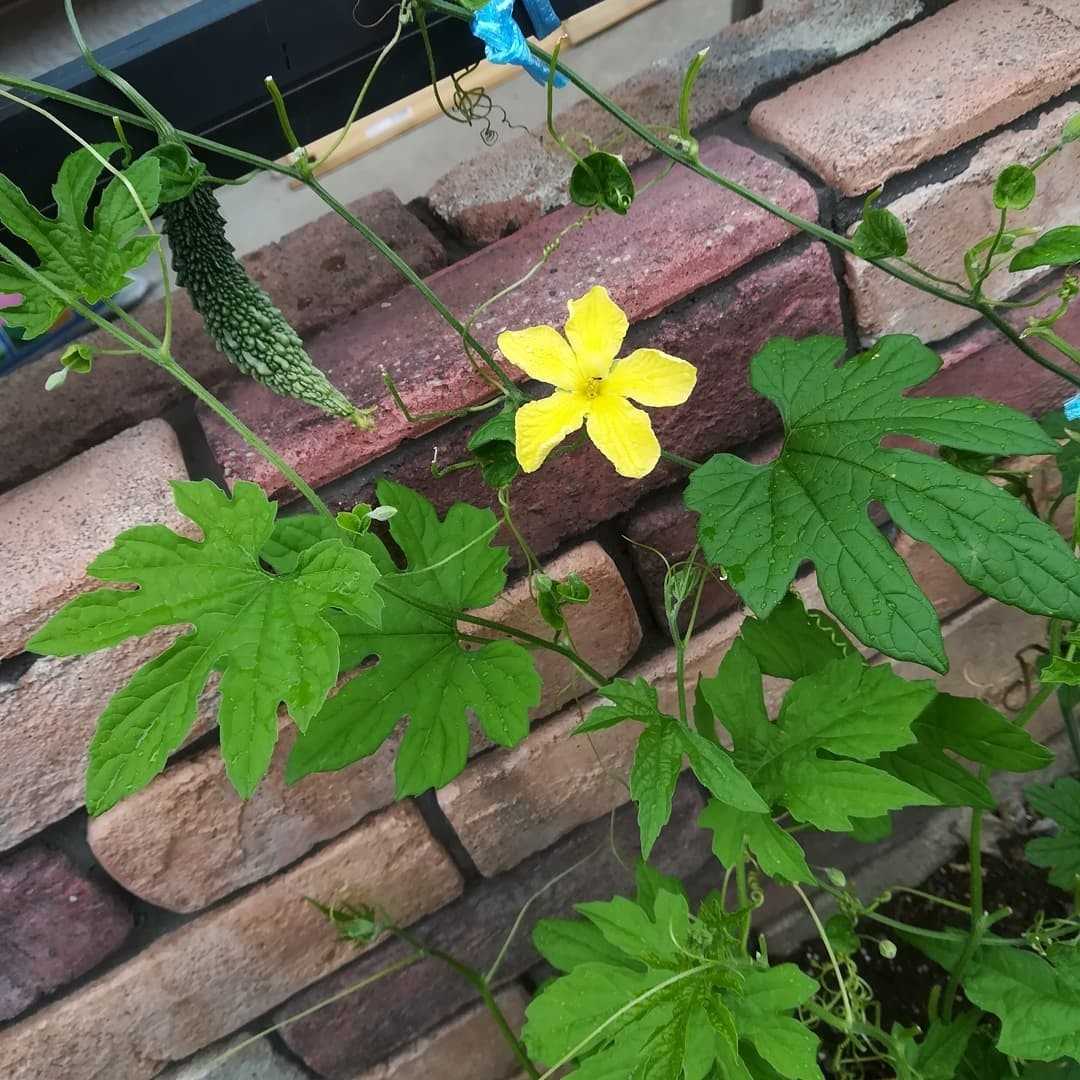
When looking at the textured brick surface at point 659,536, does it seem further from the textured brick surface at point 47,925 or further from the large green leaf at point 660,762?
the textured brick surface at point 47,925

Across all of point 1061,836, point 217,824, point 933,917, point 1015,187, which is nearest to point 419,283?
point 1015,187

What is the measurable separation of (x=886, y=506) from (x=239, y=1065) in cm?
95

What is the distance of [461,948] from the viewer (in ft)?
3.76

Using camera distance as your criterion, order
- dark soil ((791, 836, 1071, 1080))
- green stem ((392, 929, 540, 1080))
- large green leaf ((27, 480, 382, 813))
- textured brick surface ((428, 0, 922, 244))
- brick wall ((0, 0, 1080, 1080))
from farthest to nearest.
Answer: dark soil ((791, 836, 1071, 1080)), green stem ((392, 929, 540, 1080)), textured brick surface ((428, 0, 922, 244)), brick wall ((0, 0, 1080, 1080)), large green leaf ((27, 480, 382, 813))

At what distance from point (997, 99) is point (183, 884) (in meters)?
1.06

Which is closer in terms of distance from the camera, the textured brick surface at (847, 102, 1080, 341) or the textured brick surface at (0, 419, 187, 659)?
the textured brick surface at (0, 419, 187, 659)

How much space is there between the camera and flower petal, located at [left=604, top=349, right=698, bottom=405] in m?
0.62

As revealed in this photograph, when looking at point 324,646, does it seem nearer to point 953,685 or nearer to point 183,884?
point 183,884

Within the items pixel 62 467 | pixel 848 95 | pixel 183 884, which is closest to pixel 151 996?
pixel 183 884

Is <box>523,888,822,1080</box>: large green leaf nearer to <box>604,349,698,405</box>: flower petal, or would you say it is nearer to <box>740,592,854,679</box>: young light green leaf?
<box>740,592,854,679</box>: young light green leaf

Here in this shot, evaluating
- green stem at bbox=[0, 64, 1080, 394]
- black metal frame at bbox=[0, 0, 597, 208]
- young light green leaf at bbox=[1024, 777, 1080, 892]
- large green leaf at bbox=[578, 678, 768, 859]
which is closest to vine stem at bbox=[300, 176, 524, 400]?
green stem at bbox=[0, 64, 1080, 394]

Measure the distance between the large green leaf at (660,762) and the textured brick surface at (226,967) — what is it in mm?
396

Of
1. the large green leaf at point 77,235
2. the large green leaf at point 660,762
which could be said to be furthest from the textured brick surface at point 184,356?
the large green leaf at point 660,762

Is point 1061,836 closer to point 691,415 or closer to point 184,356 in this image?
point 691,415
